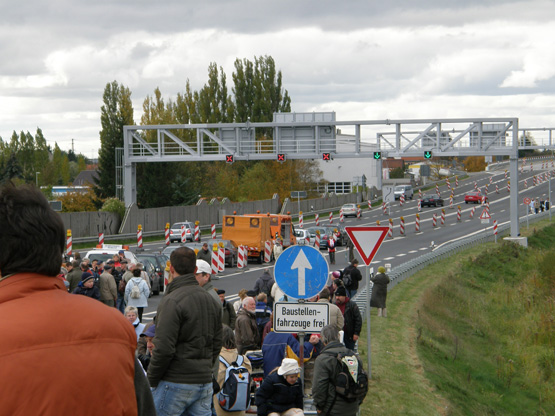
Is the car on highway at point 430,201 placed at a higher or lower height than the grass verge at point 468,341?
higher

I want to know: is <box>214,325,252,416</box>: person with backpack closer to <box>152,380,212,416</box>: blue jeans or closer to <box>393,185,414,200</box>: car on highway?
<box>152,380,212,416</box>: blue jeans

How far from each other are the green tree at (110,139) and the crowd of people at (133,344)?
5051 cm

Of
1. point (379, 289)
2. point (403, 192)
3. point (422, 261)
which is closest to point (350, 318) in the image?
point (379, 289)

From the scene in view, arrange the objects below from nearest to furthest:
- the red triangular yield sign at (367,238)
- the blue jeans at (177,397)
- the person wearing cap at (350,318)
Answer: the blue jeans at (177,397)
the person wearing cap at (350,318)
the red triangular yield sign at (367,238)

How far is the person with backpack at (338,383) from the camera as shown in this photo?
884cm

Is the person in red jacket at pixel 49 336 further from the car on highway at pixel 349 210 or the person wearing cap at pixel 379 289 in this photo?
the car on highway at pixel 349 210

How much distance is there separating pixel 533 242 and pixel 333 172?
184 ft

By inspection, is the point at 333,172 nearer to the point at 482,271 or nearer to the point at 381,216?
the point at 381,216

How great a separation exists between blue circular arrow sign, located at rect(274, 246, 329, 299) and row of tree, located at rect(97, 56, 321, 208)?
178ft

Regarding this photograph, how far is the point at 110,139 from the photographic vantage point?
67.8 m

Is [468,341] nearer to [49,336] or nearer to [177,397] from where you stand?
[177,397]

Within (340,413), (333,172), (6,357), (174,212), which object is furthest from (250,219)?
(333,172)

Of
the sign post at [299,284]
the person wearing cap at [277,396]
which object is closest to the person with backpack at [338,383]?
the person wearing cap at [277,396]

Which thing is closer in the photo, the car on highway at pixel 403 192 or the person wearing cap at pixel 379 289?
the person wearing cap at pixel 379 289
